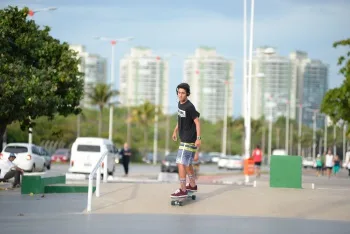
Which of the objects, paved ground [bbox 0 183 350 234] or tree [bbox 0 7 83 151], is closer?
paved ground [bbox 0 183 350 234]

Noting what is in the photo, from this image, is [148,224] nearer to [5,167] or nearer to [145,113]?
[5,167]

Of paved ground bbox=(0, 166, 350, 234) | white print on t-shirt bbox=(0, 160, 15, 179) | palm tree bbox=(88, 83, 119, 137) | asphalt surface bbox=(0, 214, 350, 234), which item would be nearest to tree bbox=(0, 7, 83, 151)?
white print on t-shirt bbox=(0, 160, 15, 179)

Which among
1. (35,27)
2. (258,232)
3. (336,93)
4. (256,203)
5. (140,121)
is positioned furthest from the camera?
(140,121)

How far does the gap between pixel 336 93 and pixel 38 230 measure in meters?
37.6

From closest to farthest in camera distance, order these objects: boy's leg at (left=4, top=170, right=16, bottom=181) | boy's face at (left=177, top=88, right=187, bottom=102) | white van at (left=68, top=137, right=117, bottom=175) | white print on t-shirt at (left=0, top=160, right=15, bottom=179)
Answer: boy's face at (left=177, top=88, right=187, bottom=102)
boy's leg at (left=4, top=170, right=16, bottom=181)
white print on t-shirt at (left=0, top=160, right=15, bottom=179)
white van at (left=68, top=137, right=117, bottom=175)

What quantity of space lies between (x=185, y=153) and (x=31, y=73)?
15358 millimetres

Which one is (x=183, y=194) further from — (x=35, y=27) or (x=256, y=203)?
(x=35, y=27)

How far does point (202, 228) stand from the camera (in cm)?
1322

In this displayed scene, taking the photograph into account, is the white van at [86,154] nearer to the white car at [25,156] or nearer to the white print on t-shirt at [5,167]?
the white car at [25,156]

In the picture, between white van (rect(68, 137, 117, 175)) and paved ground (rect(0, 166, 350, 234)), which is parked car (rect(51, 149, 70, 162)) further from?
paved ground (rect(0, 166, 350, 234))

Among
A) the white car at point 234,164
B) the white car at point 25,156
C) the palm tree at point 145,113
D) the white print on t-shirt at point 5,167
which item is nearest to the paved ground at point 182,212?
the white print on t-shirt at point 5,167

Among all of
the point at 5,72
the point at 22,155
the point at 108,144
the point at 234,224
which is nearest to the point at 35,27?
the point at 5,72

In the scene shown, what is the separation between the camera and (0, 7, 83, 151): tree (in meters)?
29.3

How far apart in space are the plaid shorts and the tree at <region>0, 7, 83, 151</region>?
1318 centimetres
